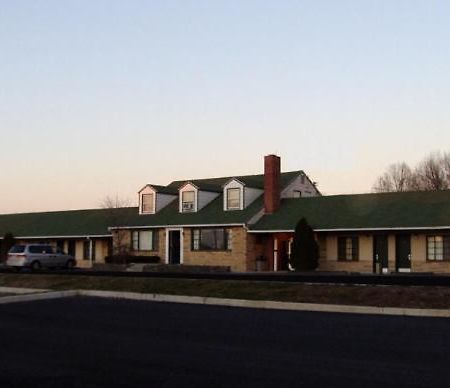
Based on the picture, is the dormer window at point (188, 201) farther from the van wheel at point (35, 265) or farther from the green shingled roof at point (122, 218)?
the van wheel at point (35, 265)

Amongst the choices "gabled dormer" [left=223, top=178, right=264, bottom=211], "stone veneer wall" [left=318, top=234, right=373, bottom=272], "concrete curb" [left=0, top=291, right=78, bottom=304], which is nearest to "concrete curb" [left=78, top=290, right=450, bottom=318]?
"concrete curb" [left=0, top=291, right=78, bottom=304]

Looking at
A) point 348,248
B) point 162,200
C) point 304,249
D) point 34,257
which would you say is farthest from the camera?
point 162,200

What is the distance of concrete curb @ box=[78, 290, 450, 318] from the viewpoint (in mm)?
17781

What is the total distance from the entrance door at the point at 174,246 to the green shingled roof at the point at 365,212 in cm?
657

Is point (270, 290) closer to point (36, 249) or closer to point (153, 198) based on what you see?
point (36, 249)

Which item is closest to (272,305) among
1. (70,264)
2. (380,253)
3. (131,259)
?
(380,253)

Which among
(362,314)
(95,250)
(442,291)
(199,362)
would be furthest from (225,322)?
(95,250)

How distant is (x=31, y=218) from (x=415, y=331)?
50.6 metres

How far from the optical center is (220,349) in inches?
445

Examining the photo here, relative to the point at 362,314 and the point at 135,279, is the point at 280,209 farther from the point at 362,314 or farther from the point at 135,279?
the point at 362,314

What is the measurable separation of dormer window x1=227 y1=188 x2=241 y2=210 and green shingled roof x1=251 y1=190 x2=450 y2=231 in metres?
2.67

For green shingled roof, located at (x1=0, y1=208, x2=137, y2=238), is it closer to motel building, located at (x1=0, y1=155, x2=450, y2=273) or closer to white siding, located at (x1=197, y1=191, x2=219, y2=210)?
motel building, located at (x1=0, y1=155, x2=450, y2=273)

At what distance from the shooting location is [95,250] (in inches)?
2055

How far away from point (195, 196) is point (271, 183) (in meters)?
6.26
